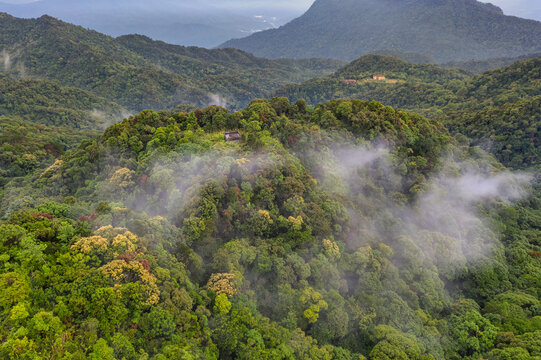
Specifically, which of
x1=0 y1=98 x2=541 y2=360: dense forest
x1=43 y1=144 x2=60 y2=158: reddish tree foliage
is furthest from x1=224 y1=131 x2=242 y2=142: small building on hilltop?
x1=43 y1=144 x2=60 y2=158: reddish tree foliage

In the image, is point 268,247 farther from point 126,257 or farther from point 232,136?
point 232,136

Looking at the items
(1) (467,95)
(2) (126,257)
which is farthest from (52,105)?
(1) (467,95)

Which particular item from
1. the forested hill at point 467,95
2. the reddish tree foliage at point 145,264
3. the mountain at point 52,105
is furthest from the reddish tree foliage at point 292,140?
the mountain at point 52,105

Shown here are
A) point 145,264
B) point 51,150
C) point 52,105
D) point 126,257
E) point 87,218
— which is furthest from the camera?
point 52,105

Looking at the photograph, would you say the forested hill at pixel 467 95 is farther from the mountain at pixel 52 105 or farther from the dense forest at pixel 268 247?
the mountain at pixel 52 105

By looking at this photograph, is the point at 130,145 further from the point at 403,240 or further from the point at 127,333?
the point at 403,240
